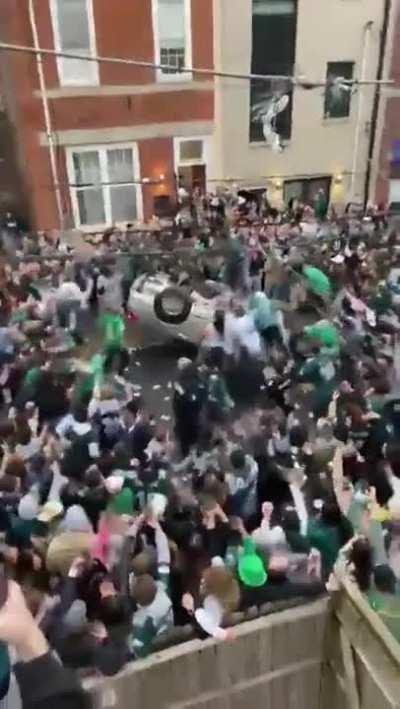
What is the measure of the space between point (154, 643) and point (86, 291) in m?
4.09

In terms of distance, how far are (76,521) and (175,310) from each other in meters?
3.24

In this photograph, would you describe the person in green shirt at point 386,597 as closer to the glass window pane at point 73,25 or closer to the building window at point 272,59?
the building window at point 272,59

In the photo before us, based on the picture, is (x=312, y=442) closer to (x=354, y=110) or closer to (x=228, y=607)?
(x=228, y=607)

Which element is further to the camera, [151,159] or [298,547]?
[151,159]

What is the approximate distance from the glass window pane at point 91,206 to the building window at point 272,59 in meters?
1.86

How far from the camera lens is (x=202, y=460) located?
452 cm

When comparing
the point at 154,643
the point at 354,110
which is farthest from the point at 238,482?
the point at 354,110

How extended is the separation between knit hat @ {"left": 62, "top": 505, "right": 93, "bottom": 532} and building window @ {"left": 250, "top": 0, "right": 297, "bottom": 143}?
18.5 feet

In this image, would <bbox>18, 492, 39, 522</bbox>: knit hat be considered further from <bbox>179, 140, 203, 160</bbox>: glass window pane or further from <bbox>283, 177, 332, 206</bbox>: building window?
<bbox>283, 177, 332, 206</bbox>: building window

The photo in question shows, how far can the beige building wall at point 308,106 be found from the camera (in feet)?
26.5

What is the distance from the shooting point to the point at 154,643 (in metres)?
2.92

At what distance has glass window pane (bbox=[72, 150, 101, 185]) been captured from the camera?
8336mm

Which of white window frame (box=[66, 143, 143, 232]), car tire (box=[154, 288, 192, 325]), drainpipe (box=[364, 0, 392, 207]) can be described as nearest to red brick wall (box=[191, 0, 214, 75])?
white window frame (box=[66, 143, 143, 232])

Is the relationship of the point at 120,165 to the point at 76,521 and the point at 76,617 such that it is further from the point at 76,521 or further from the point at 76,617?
the point at 76,617
